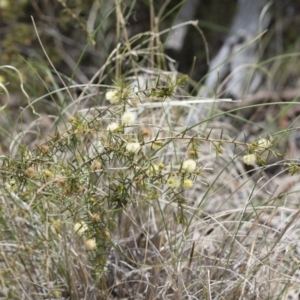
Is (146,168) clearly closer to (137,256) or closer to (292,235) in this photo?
(137,256)

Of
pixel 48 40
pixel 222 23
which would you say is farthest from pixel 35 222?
pixel 222 23

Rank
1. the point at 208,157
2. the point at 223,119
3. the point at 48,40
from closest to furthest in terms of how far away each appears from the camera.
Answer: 1. the point at 208,157
2. the point at 223,119
3. the point at 48,40

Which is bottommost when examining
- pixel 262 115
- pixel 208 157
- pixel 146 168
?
pixel 262 115

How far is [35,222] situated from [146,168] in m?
0.36

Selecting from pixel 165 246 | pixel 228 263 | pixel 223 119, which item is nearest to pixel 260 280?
pixel 228 263

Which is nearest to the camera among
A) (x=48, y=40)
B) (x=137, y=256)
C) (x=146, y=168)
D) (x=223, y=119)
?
(x=146, y=168)

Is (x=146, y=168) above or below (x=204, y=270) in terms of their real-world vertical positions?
above

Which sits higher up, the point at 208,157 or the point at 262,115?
the point at 208,157

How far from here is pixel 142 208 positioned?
1.43 meters

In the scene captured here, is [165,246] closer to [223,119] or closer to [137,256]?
[137,256]

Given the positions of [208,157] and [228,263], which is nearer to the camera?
[228,263]

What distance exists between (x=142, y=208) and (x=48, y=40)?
1.38 meters

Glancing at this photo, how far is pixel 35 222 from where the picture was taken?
51.3 inches

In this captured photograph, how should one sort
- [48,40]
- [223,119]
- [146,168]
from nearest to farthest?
1. [146,168]
2. [223,119]
3. [48,40]
